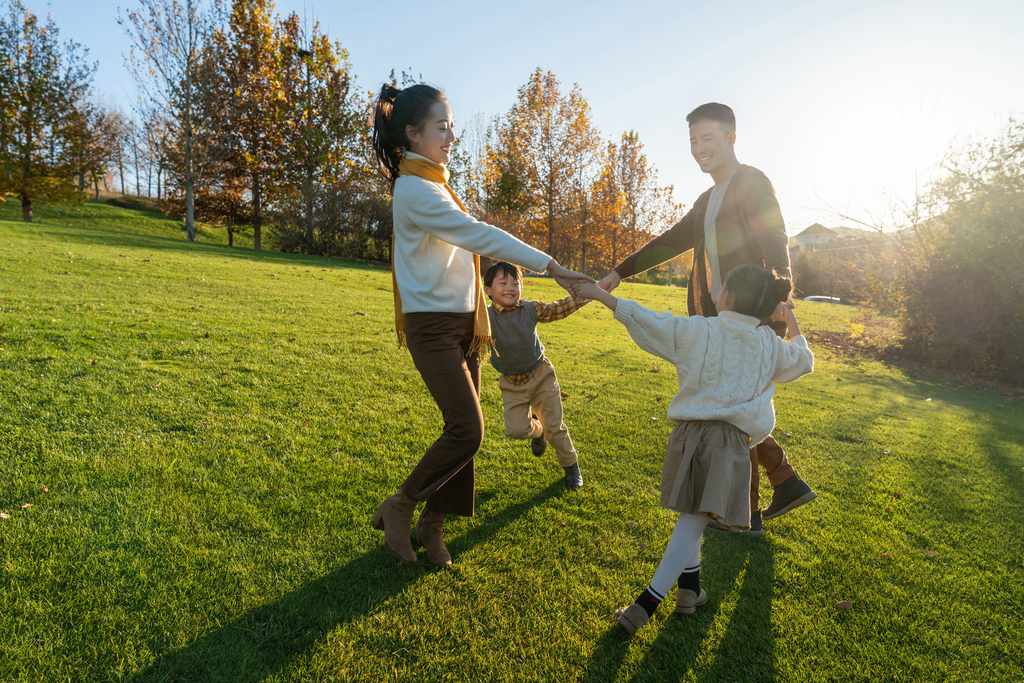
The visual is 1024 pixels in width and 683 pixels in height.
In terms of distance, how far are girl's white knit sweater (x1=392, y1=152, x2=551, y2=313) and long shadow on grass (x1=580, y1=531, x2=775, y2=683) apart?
1.77 metres

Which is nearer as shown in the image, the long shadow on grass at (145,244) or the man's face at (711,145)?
the man's face at (711,145)

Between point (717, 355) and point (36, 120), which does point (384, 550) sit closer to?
point (717, 355)

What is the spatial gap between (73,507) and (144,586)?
989 millimetres

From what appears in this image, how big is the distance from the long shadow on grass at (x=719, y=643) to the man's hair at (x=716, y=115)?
263 cm

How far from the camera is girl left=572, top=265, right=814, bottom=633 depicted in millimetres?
2363

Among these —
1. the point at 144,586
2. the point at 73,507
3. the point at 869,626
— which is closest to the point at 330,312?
the point at 73,507

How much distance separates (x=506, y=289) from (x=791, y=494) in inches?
90.9

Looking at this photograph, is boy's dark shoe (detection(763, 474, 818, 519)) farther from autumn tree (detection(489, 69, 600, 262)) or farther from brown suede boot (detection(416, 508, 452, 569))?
autumn tree (detection(489, 69, 600, 262))

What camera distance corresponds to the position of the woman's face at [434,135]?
2.53 m

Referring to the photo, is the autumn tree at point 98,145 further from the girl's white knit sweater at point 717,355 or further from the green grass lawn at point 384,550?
the girl's white knit sweater at point 717,355

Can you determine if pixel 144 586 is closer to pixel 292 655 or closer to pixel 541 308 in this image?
pixel 292 655

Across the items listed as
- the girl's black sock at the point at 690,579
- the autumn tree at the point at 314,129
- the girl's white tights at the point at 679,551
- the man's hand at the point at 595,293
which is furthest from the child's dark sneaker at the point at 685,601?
the autumn tree at the point at 314,129

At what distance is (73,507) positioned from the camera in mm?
3004

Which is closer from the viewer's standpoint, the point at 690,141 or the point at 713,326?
the point at 713,326
